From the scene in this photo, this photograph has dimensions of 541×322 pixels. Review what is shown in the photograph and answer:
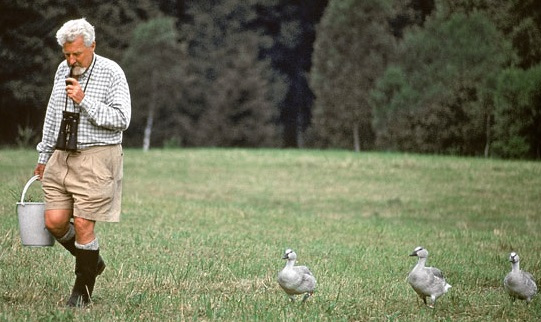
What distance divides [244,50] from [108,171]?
65944 millimetres

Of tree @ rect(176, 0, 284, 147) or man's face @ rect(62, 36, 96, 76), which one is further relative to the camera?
tree @ rect(176, 0, 284, 147)

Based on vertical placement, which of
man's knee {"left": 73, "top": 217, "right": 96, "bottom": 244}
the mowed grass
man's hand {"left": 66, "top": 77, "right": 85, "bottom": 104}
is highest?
man's hand {"left": 66, "top": 77, "right": 85, "bottom": 104}

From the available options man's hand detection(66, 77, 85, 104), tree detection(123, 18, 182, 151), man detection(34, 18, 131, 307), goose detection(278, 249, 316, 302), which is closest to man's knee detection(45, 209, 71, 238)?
man detection(34, 18, 131, 307)

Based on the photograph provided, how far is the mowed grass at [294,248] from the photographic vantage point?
905 centimetres

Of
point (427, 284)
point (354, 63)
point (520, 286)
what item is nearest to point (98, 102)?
point (427, 284)

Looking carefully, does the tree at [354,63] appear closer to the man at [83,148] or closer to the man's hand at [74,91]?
the man at [83,148]

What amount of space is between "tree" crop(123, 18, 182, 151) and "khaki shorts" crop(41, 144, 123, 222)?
5506 cm

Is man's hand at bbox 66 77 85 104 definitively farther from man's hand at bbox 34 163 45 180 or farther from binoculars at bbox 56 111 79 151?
man's hand at bbox 34 163 45 180

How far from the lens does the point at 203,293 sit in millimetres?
9773

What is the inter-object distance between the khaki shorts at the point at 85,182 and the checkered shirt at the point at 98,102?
124 millimetres

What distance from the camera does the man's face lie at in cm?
829

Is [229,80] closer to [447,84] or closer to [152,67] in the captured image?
[152,67]

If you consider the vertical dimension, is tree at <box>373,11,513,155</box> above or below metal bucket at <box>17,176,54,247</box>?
above

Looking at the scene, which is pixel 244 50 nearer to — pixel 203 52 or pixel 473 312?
pixel 203 52
